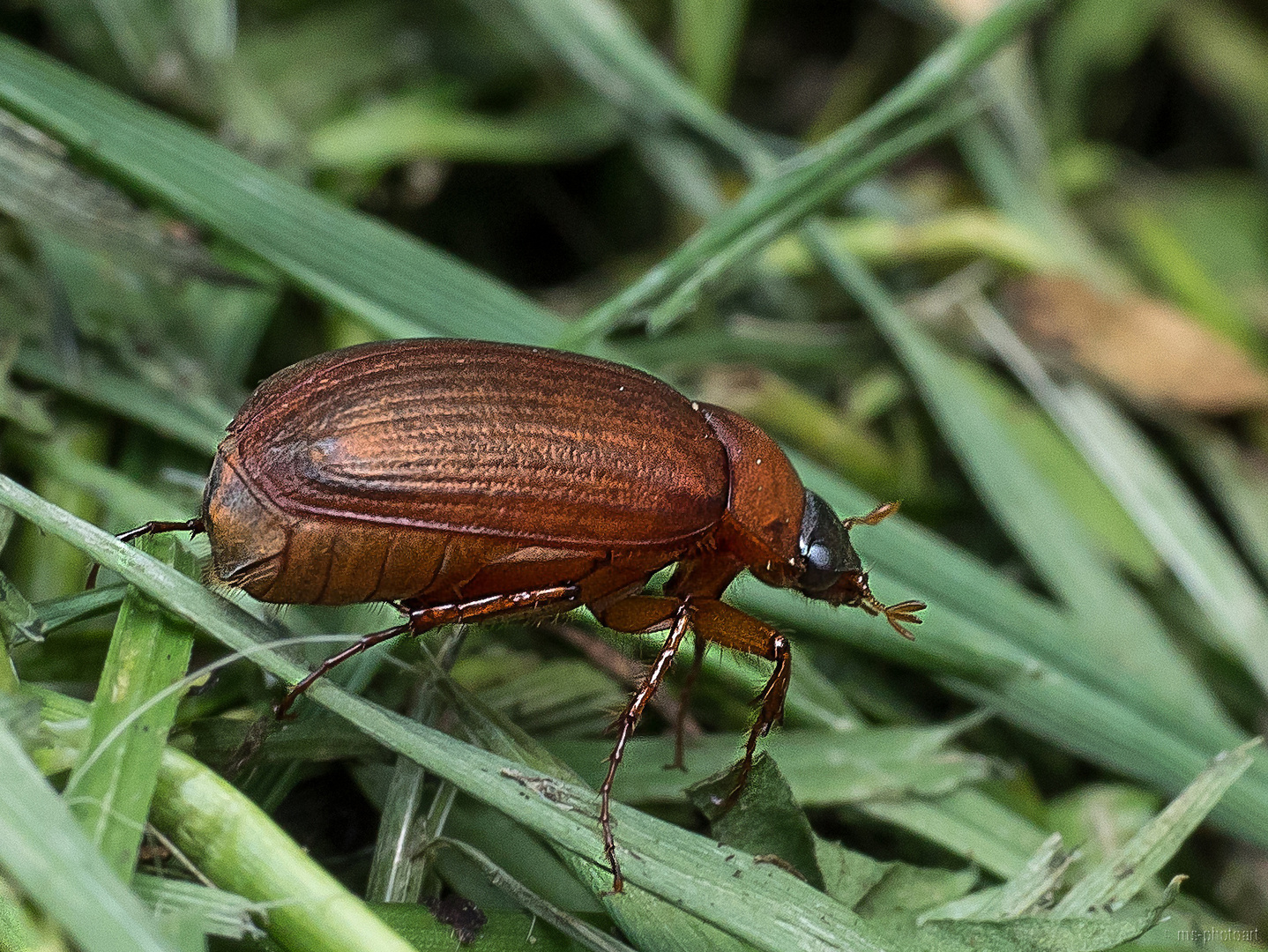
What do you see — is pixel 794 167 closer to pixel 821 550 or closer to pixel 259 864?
pixel 821 550

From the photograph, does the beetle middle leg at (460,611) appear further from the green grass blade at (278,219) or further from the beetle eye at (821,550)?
the green grass blade at (278,219)

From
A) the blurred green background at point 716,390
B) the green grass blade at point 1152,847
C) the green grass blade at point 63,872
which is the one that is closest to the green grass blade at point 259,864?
the blurred green background at point 716,390

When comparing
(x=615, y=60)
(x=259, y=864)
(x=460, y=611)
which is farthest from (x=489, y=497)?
(x=615, y=60)

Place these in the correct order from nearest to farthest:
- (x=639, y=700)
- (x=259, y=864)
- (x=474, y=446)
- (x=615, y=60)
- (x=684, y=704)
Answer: (x=259, y=864), (x=474, y=446), (x=639, y=700), (x=684, y=704), (x=615, y=60)

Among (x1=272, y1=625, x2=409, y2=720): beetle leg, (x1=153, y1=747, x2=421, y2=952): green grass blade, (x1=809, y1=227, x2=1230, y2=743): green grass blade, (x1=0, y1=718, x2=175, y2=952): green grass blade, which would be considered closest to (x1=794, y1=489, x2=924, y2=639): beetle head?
(x1=809, y1=227, x2=1230, y2=743): green grass blade

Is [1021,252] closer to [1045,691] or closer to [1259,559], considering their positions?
[1259,559]

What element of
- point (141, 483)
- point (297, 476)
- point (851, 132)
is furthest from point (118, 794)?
point (851, 132)

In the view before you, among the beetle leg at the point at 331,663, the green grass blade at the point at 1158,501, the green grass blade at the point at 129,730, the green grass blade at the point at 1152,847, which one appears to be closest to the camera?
the green grass blade at the point at 129,730
